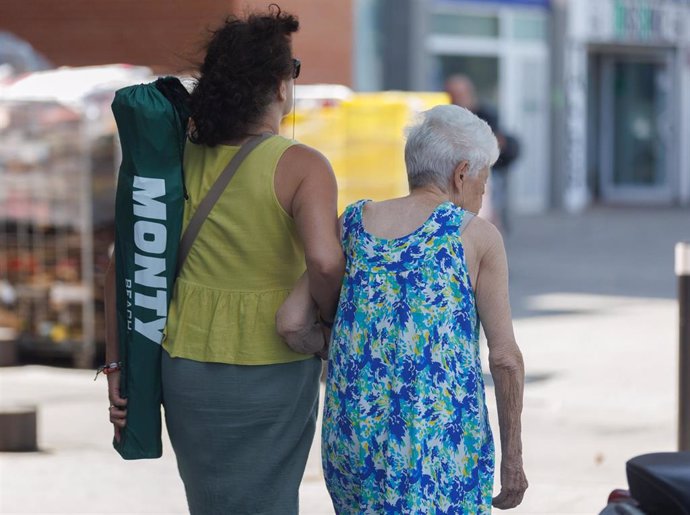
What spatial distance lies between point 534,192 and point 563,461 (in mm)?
16687

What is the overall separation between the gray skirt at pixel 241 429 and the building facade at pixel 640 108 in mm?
21286

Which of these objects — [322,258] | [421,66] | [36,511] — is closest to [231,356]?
[322,258]

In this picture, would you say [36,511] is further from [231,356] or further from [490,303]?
[490,303]

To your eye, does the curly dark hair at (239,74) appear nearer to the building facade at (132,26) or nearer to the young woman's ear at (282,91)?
the young woman's ear at (282,91)

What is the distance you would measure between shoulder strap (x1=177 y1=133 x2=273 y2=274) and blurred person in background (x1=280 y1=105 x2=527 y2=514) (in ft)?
0.97

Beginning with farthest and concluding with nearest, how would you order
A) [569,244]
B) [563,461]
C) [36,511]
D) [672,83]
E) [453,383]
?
[672,83], [569,244], [563,461], [36,511], [453,383]

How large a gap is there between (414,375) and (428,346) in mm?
72

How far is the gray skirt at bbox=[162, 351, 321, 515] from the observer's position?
3232mm

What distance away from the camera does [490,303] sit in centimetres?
308

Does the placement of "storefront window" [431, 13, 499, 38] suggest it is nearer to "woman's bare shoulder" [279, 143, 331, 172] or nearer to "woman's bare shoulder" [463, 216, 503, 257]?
"woman's bare shoulder" [279, 143, 331, 172]

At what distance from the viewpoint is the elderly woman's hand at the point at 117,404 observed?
133 inches

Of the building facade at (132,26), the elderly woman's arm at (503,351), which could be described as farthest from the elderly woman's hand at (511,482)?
the building facade at (132,26)

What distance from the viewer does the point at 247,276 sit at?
3234mm

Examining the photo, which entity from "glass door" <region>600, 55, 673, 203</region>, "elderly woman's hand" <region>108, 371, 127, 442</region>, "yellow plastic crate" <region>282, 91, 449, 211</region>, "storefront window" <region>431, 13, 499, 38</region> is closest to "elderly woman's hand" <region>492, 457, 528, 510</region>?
"elderly woman's hand" <region>108, 371, 127, 442</region>
